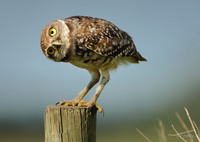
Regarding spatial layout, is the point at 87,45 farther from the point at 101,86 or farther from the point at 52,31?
the point at 101,86

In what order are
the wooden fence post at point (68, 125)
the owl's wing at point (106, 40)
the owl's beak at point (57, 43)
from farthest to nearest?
the owl's wing at point (106, 40) < the owl's beak at point (57, 43) < the wooden fence post at point (68, 125)

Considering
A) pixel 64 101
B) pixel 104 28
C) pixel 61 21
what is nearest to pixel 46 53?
pixel 61 21

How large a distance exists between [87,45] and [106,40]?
0.44 meters

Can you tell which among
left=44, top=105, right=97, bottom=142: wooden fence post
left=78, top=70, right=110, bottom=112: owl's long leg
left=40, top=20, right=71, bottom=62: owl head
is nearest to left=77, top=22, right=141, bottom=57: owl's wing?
left=40, top=20, right=71, bottom=62: owl head

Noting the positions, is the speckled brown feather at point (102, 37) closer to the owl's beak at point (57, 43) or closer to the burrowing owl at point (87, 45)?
the burrowing owl at point (87, 45)

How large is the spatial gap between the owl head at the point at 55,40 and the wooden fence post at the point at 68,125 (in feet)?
3.48

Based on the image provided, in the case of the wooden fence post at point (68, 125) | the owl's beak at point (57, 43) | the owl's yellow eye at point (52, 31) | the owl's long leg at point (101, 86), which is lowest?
the wooden fence post at point (68, 125)

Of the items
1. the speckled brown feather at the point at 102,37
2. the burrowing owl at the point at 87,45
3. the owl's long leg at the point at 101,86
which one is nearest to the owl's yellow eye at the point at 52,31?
the burrowing owl at the point at 87,45

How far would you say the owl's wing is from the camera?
12.3 ft

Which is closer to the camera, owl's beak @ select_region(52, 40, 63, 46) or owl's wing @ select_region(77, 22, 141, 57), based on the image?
owl's beak @ select_region(52, 40, 63, 46)

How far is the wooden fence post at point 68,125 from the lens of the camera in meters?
2.79

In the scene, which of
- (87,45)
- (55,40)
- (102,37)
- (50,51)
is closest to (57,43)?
(55,40)

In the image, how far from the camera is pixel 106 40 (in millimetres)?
4008

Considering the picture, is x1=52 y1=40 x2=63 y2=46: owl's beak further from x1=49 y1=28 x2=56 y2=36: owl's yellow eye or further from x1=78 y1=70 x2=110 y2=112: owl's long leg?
x1=78 y1=70 x2=110 y2=112: owl's long leg
